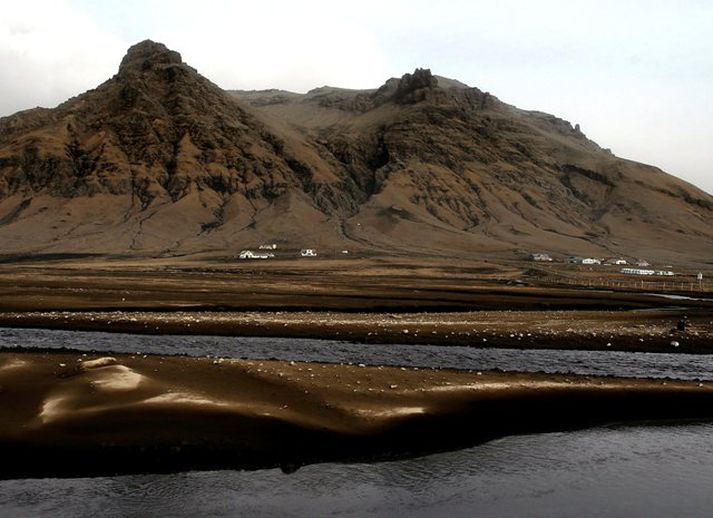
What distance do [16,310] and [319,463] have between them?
48.2 metres

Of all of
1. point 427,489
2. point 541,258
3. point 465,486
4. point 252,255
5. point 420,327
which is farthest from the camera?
point 541,258

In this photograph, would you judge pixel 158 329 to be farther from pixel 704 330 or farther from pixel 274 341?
pixel 704 330

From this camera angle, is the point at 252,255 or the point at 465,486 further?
the point at 252,255

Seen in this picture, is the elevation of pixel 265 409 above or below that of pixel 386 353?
above

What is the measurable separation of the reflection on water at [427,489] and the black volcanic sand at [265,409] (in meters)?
1.14

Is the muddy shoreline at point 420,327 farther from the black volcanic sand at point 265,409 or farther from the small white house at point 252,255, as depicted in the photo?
the small white house at point 252,255

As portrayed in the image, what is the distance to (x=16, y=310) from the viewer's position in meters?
60.9

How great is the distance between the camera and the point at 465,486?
21.9 meters

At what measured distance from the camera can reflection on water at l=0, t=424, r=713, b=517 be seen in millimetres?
19672

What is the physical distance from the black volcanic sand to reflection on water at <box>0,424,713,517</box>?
44.7 inches

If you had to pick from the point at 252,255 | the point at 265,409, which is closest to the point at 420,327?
the point at 265,409

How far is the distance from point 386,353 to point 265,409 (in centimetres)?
1729

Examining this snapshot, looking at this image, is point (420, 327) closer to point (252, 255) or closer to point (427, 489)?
point (427, 489)

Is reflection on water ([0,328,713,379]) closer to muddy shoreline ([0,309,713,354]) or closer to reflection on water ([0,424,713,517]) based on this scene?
muddy shoreline ([0,309,713,354])
